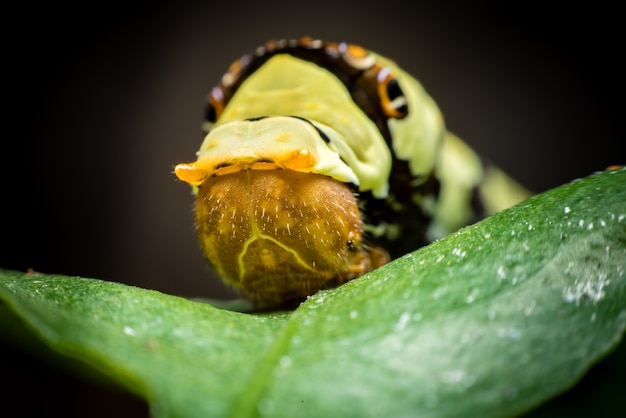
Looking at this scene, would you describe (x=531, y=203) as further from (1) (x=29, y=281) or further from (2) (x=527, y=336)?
(1) (x=29, y=281)

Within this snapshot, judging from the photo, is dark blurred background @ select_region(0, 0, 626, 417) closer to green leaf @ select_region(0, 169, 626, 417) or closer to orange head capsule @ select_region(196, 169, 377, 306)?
orange head capsule @ select_region(196, 169, 377, 306)

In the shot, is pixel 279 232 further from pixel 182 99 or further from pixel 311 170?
pixel 182 99

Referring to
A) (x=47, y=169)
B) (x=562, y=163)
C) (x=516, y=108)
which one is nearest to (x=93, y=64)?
(x=47, y=169)

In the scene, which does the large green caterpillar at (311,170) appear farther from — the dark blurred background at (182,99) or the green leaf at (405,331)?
the dark blurred background at (182,99)

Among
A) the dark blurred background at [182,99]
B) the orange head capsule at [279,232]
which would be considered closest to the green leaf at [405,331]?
the orange head capsule at [279,232]

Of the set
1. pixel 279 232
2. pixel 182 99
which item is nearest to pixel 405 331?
pixel 279 232
